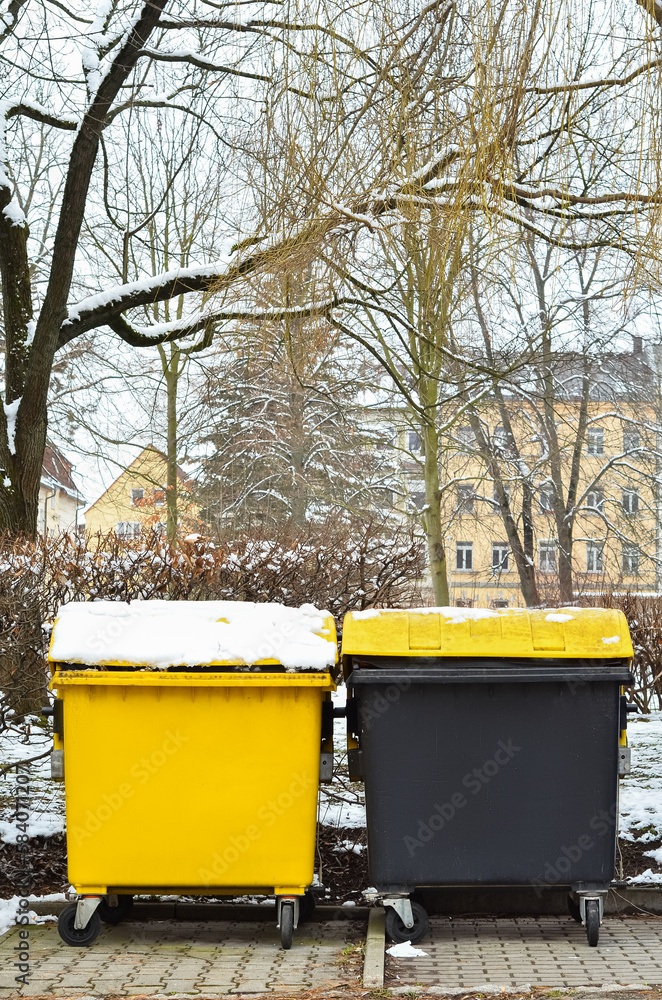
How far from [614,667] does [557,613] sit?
288 millimetres

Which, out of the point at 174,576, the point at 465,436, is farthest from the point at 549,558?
the point at 174,576

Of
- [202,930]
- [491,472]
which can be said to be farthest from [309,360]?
[491,472]

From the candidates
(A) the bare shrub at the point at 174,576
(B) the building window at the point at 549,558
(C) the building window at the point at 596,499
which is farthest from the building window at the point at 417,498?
(A) the bare shrub at the point at 174,576

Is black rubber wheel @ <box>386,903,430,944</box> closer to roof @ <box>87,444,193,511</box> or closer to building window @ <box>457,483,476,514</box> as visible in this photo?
roof @ <box>87,444,193,511</box>

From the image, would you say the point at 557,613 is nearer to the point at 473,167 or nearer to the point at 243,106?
the point at 473,167

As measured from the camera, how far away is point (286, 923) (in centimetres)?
Answer: 362

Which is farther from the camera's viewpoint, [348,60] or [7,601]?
[7,601]

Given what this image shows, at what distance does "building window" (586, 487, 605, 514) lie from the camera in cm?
2045

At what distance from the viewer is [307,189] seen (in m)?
4.26

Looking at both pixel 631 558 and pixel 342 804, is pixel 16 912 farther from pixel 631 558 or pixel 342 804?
pixel 631 558

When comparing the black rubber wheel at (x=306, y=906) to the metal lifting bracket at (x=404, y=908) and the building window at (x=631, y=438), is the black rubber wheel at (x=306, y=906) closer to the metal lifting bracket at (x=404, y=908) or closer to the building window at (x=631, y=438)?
the metal lifting bracket at (x=404, y=908)

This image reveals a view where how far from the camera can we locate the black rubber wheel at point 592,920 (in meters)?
3.63

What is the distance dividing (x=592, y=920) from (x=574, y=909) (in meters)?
0.42

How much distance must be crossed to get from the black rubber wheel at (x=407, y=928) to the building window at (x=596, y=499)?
56.2 ft
